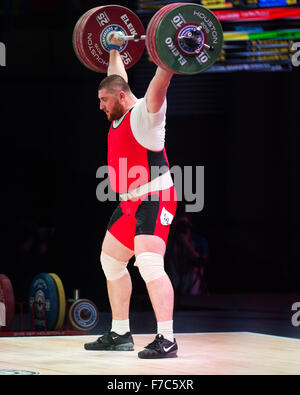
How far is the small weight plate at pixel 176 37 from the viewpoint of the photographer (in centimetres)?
A: 469

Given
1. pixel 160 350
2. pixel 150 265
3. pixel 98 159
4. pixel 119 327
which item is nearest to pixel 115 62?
pixel 150 265

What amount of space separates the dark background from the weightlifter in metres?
4.92

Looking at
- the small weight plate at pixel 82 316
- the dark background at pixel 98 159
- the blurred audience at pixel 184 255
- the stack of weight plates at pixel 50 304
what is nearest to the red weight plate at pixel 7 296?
the stack of weight plates at pixel 50 304

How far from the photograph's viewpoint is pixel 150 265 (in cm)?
499

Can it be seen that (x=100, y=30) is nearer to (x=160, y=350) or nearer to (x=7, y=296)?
(x=160, y=350)

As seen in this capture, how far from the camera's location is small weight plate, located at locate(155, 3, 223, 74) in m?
4.69

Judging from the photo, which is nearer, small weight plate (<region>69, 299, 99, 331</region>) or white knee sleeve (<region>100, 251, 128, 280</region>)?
white knee sleeve (<region>100, 251, 128, 280</region>)

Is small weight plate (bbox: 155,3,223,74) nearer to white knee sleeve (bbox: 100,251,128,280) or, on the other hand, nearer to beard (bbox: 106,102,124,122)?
beard (bbox: 106,102,124,122)

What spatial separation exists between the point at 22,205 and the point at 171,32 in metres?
8.11

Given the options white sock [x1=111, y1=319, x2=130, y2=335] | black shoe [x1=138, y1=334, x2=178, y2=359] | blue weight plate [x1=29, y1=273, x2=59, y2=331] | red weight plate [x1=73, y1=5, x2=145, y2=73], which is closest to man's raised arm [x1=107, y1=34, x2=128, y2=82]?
red weight plate [x1=73, y1=5, x2=145, y2=73]

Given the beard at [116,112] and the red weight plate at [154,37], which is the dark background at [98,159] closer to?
the beard at [116,112]

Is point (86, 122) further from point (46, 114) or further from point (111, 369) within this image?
point (111, 369)

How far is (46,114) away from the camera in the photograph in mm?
11773
